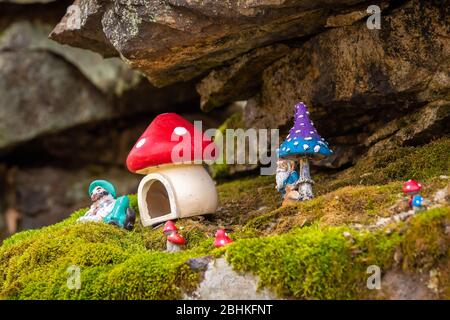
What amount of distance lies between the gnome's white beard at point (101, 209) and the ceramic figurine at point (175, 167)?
294 millimetres

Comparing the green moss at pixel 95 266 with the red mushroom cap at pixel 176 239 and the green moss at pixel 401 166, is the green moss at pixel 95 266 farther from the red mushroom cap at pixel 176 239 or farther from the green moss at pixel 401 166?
the green moss at pixel 401 166

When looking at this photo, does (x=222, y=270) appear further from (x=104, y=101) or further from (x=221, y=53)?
(x=104, y=101)

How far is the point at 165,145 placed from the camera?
5.84m

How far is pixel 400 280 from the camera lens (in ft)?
13.1

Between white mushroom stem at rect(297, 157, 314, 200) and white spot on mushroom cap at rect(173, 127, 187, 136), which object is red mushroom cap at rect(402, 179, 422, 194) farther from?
white spot on mushroom cap at rect(173, 127, 187, 136)

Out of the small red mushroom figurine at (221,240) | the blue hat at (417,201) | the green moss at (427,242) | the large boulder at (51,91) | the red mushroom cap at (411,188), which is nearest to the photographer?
the green moss at (427,242)

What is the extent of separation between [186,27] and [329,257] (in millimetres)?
2393

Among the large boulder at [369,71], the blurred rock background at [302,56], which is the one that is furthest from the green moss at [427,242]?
the large boulder at [369,71]

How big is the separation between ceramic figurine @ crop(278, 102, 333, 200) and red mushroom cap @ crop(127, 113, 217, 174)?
761 millimetres

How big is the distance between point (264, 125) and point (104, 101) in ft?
14.7

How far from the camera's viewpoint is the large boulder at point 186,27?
17.4 ft

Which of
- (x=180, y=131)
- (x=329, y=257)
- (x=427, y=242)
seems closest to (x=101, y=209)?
(x=180, y=131)

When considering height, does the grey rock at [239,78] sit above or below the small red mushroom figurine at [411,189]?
above

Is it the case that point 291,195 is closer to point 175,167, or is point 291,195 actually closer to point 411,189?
point 175,167
